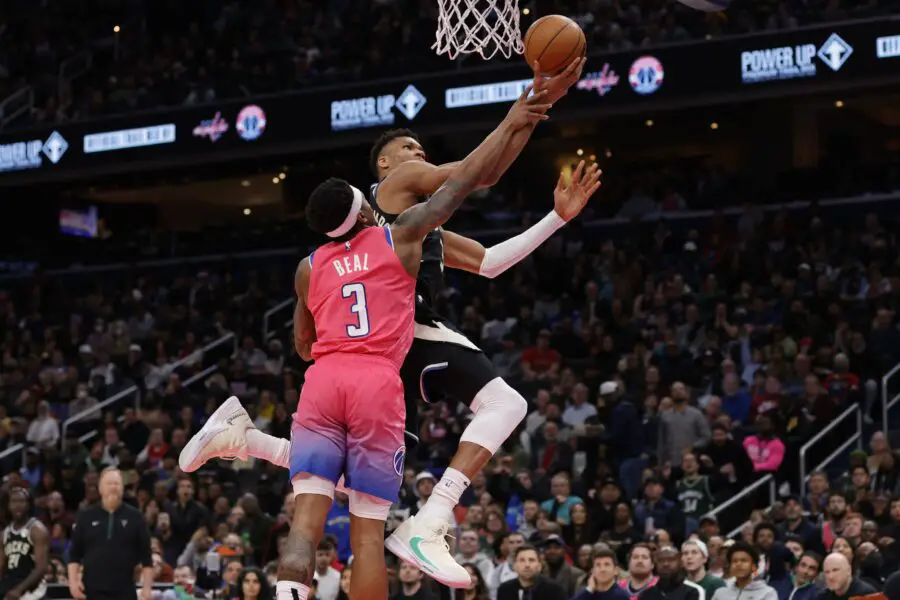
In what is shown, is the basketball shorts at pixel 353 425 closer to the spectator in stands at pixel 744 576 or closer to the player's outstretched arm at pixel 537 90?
the player's outstretched arm at pixel 537 90

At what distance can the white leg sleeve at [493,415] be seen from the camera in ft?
21.4

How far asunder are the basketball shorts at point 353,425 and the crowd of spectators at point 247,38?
464 inches

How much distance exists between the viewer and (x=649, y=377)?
15789 mm

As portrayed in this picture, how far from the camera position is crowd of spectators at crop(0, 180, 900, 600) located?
12633mm

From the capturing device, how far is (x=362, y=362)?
605 centimetres

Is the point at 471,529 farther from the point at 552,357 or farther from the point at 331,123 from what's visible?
the point at 331,123

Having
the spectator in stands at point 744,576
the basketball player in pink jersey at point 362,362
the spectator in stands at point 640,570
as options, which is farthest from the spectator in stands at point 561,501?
the basketball player in pink jersey at point 362,362

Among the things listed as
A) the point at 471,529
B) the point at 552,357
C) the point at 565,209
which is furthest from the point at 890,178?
the point at 565,209

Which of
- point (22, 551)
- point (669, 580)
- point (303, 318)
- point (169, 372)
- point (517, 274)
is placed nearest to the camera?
point (303, 318)

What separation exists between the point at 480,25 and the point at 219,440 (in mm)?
2651

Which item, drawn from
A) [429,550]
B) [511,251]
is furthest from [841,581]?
[429,550]

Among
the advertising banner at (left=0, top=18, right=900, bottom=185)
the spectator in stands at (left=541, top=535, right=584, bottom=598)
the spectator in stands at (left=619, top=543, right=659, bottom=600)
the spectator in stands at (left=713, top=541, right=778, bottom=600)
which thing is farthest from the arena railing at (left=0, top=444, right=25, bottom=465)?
the spectator in stands at (left=713, top=541, right=778, bottom=600)

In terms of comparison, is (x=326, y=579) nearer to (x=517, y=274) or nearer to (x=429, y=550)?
(x=429, y=550)

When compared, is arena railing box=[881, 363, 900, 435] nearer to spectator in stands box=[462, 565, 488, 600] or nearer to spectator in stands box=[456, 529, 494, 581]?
spectator in stands box=[456, 529, 494, 581]
